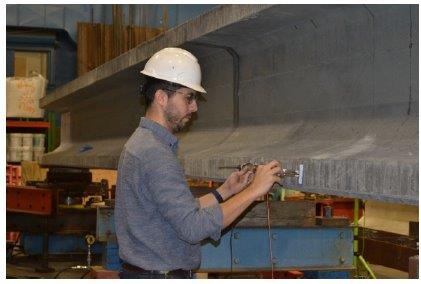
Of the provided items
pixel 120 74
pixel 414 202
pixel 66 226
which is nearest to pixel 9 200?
pixel 66 226

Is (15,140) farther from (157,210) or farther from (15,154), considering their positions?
(157,210)

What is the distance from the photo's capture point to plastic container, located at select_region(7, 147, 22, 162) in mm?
12883

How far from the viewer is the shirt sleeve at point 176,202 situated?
10.2 feet

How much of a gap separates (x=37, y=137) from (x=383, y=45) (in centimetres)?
1114

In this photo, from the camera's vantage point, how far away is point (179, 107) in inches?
136

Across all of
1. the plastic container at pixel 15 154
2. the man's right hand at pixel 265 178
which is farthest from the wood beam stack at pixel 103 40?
the man's right hand at pixel 265 178

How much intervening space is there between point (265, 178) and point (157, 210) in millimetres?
593

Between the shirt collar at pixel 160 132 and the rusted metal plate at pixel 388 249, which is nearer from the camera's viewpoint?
the shirt collar at pixel 160 132

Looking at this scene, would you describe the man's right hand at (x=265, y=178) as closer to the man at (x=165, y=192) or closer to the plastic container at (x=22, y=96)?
the man at (x=165, y=192)

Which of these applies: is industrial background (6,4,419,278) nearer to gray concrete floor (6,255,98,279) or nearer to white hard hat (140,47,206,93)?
gray concrete floor (6,255,98,279)

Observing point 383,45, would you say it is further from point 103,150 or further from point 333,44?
point 103,150

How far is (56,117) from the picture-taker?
14125 mm

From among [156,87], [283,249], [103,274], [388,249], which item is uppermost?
[156,87]

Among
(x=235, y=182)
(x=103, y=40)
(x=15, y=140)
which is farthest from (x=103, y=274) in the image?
(x=103, y=40)
